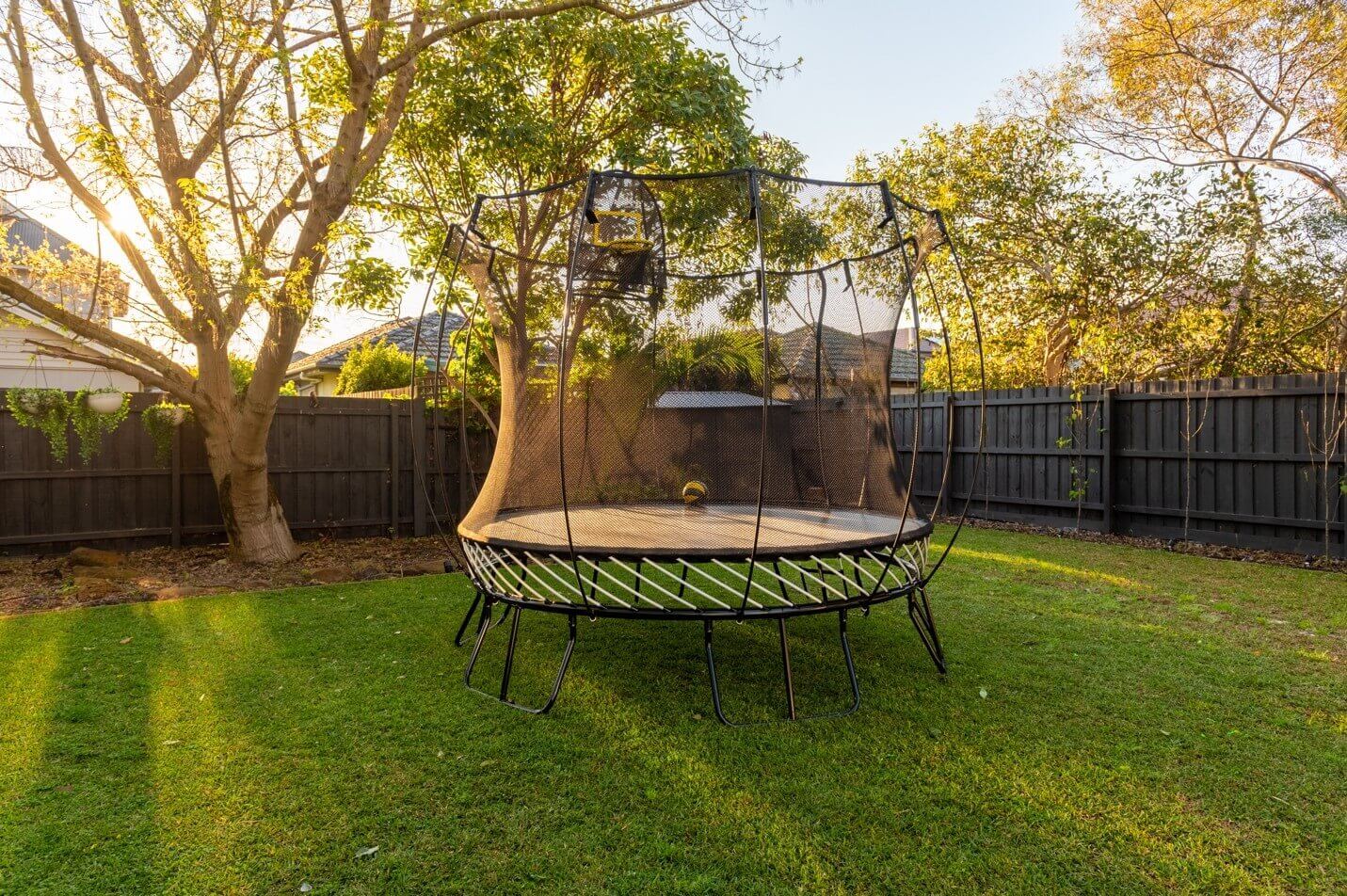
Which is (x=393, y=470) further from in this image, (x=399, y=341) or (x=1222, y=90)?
(x=1222, y=90)

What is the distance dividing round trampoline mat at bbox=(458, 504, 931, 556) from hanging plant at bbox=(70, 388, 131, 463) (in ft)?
12.2

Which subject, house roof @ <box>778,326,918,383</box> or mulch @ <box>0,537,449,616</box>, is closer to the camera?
house roof @ <box>778,326,918,383</box>

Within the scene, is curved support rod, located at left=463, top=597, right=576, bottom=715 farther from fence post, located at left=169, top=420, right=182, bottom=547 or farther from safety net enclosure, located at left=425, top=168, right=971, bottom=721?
fence post, located at left=169, top=420, right=182, bottom=547

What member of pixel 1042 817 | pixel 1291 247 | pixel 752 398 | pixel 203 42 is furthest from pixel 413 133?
pixel 1291 247

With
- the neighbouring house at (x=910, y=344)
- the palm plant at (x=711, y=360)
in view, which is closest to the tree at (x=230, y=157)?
the palm plant at (x=711, y=360)

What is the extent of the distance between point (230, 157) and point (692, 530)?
3.72 metres

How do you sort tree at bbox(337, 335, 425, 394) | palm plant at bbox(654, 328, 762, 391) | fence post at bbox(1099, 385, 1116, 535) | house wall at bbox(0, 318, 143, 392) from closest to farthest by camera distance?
palm plant at bbox(654, 328, 762, 391), fence post at bbox(1099, 385, 1116, 535), house wall at bbox(0, 318, 143, 392), tree at bbox(337, 335, 425, 394)

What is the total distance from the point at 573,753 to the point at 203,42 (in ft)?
13.4

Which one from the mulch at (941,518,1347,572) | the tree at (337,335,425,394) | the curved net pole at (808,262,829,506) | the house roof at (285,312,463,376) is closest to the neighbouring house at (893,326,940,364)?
the mulch at (941,518,1347,572)

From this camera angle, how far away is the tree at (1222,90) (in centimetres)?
698

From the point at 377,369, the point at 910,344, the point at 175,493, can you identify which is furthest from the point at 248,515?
the point at 910,344

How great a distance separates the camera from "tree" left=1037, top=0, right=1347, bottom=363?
6.98m

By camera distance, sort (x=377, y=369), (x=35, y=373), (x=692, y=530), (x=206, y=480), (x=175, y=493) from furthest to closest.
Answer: (x=377, y=369) → (x=35, y=373) → (x=206, y=480) → (x=175, y=493) → (x=692, y=530)

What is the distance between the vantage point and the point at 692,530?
2.67 meters
